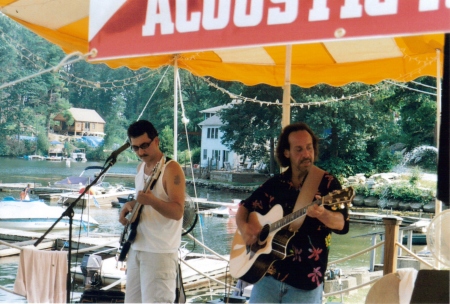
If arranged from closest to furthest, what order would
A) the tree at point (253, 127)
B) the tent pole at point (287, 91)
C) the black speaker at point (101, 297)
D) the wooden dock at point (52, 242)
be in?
the black speaker at point (101, 297) < the tent pole at point (287, 91) < the wooden dock at point (52, 242) < the tree at point (253, 127)

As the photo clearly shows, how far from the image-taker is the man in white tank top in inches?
135

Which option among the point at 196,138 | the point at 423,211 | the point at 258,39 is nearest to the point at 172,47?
the point at 258,39

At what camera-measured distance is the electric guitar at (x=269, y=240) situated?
2656mm

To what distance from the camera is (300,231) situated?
277cm

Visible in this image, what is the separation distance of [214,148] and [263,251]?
167 feet

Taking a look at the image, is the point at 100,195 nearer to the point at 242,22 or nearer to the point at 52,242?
the point at 52,242

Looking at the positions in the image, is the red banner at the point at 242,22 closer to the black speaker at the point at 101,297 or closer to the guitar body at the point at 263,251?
the guitar body at the point at 263,251

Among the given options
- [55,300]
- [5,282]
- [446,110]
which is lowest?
[5,282]

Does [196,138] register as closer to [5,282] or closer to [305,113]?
[305,113]

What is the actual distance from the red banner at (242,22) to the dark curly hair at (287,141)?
1.01 metres

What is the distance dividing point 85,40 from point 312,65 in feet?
6.42

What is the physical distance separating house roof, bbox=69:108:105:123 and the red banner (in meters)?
71.5

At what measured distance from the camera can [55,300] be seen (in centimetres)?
459

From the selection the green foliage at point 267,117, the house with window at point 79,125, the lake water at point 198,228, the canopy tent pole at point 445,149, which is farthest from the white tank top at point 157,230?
the house with window at point 79,125
